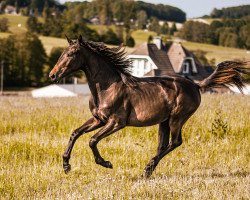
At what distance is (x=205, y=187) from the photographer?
Result: 21.4 feet

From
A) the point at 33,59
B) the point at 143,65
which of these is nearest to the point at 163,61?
the point at 143,65

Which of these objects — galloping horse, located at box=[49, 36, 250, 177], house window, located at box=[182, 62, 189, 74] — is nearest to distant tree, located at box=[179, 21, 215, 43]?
house window, located at box=[182, 62, 189, 74]

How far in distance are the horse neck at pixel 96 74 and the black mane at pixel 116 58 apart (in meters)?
0.11

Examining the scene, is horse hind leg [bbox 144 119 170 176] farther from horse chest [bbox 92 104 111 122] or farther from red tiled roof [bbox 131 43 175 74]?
red tiled roof [bbox 131 43 175 74]

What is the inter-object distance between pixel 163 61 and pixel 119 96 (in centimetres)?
6918

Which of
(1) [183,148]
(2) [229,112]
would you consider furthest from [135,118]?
(2) [229,112]

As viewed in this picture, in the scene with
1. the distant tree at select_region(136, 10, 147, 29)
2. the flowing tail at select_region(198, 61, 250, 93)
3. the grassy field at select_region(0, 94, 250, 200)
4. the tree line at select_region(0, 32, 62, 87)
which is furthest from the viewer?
the distant tree at select_region(136, 10, 147, 29)

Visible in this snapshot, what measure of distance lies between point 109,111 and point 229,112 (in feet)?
24.0

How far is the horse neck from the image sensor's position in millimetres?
7070

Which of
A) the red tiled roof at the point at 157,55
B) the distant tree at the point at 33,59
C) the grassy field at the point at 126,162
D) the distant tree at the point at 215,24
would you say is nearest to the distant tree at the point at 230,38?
the distant tree at the point at 215,24

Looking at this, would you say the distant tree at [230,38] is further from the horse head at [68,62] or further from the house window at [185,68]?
the horse head at [68,62]

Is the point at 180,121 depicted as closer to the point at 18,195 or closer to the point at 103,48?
the point at 103,48

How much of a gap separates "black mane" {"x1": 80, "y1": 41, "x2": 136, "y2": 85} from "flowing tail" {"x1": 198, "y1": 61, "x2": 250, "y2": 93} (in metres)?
1.81

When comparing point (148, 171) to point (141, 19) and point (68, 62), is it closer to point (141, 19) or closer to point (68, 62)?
point (68, 62)
